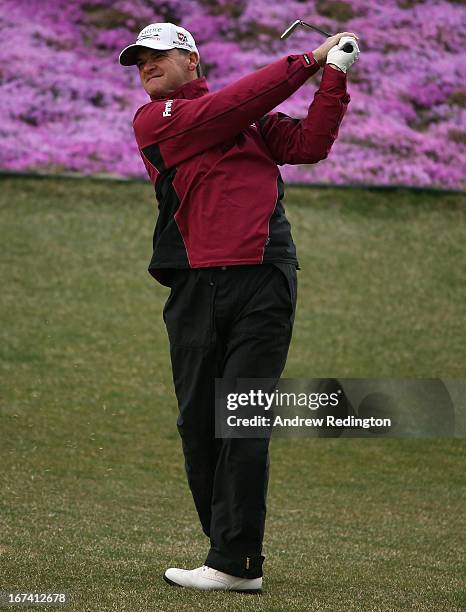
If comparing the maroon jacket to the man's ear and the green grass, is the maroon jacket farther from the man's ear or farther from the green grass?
the green grass

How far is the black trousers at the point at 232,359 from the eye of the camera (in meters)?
3.70

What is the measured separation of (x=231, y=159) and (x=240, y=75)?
33.6 ft

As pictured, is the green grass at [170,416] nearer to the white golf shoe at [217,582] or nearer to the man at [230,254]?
the white golf shoe at [217,582]

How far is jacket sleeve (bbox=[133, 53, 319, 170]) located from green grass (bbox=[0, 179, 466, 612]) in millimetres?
1409

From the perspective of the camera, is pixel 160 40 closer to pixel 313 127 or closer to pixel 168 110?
pixel 168 110

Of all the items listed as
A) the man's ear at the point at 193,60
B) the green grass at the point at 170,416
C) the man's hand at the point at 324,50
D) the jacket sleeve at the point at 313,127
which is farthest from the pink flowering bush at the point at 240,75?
the man's hand at the point at 324,50

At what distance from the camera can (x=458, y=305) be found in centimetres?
1122

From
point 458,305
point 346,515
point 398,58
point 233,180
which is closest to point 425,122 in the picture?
point 398,58

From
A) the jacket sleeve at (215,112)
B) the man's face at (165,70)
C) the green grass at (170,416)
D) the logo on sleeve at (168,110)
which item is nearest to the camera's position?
the jacket sleeve at (215,112)

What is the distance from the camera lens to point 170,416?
880 cm

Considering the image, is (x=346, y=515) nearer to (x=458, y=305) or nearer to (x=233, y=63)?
(x=458, y=305)

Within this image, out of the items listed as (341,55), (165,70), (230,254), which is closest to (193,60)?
(165,70)

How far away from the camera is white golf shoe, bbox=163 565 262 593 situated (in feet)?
12.1

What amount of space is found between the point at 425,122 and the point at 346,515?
8.20 metres
